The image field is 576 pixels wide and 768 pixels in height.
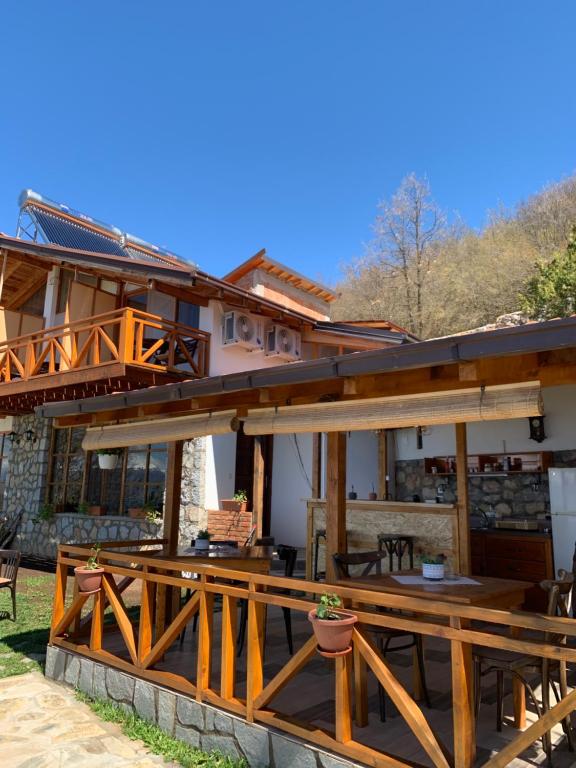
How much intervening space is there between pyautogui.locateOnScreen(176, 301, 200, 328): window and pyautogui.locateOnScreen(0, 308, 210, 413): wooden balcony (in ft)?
1.51

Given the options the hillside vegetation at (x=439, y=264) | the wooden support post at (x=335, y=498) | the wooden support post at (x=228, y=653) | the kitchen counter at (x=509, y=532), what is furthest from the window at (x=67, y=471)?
the hillside vegetation at (x=439, y=264)

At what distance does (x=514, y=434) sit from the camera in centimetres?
888

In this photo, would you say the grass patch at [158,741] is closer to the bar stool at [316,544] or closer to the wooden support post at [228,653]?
the wooden support post at [228,653]

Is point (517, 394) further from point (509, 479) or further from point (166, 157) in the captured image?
point (166, 157)

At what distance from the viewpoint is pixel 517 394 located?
283 centimetres

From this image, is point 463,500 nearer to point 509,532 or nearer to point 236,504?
point 509,532

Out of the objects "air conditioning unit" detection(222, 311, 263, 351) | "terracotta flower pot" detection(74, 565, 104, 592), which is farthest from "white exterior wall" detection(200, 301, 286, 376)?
"terracotta flower pot" detection(74, 565, 104, 592)

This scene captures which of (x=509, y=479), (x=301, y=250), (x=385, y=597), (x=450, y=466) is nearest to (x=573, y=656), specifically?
(x=385, y=597)

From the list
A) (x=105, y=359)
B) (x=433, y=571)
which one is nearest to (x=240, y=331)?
(x=105, y=359)

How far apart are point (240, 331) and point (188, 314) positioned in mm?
1707

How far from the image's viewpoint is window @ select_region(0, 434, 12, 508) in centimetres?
1377

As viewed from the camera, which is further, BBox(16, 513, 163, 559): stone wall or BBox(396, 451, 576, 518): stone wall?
BBox(16, 513, 163, 559): stone wall

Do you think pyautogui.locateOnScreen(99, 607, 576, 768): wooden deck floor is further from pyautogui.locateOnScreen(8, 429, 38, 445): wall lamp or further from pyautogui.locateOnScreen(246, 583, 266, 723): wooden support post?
pyautogui.locateOnScreen(8, 429, 38, 445): wall lamp

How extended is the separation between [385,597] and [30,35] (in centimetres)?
1492
